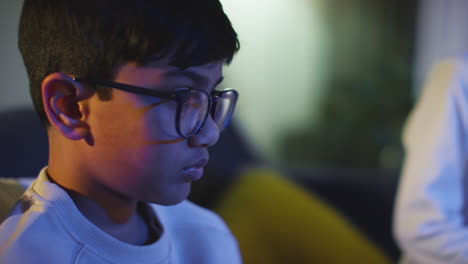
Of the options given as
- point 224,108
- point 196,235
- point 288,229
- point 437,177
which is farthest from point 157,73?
point 288,229

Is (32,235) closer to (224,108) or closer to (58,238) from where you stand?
(58,238)

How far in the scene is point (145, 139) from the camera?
0.50m

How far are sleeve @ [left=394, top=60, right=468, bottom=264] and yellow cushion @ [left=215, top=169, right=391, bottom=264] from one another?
15.1 inches

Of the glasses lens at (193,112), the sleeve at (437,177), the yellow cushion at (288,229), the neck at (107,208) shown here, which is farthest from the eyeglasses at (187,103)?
the yellow cushion at (288,229)

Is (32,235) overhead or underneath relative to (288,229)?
overhead

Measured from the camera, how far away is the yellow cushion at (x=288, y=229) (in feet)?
4.40

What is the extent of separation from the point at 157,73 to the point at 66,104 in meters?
0.10

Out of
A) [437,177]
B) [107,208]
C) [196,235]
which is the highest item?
[107,208]

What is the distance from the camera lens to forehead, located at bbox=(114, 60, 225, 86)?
0.49 metres

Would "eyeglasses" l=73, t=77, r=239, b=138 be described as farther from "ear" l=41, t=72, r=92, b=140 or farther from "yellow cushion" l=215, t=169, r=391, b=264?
"yellow cushion" l=215, t=169, r=391, b=264

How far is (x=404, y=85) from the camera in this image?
2885 millimetres

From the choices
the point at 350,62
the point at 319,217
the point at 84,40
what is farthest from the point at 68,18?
the point at 350,62

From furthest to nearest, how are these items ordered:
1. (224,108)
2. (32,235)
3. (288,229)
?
1. (288,229)
2. (224,108)
3. (32,235)

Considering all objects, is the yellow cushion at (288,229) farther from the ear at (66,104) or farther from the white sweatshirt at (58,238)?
the ear at (66,104)
